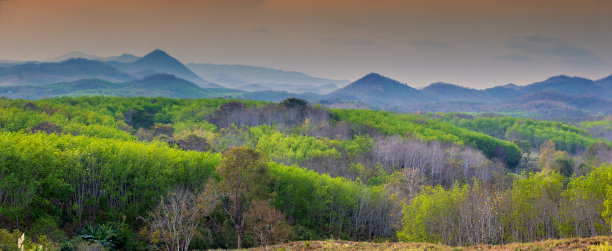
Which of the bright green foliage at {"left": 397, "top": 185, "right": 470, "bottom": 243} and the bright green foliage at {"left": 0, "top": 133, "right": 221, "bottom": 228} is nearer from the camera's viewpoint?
the bright green foliage at {"left": 0, "top": 133, "right": 221, "bottom": 228}

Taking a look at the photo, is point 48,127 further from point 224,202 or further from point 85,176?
point 224,202

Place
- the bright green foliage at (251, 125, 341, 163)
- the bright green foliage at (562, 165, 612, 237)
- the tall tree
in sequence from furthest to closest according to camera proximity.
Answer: the bright green foliage at (251, 125, 341, 163) < the bright green foliage at (562, 165, 612, 237) < the tall tree

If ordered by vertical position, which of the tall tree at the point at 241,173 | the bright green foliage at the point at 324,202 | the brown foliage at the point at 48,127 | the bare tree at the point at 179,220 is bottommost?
the bright green foliage at the point at 324,202

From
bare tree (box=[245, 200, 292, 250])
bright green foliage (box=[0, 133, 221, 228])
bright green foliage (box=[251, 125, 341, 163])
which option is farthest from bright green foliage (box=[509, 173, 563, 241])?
bright green foliage (box=[251, 125, 341, 163])

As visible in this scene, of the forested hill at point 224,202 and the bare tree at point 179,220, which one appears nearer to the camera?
the bare tree at point 179,220

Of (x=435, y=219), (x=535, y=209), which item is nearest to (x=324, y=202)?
(x=435, y=219)

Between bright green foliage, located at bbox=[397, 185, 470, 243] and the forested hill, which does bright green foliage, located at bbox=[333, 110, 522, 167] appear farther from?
bright green foliage, located at bbox=[397, 185, 470, 243]

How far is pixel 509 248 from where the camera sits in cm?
2506

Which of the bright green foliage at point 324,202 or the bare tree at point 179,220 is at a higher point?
the bare tree at point 179,220

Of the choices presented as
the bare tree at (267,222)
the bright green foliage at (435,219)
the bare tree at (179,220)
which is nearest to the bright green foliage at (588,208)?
the bright green foliage at (435,219)

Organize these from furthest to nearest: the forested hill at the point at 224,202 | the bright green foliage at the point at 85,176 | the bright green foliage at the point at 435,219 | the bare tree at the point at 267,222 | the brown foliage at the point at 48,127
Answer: the brown foliage at the point at 48,127, the bright green foliage at the point at 435,219, the bright green foliage at the point at 85,176, the forested hill at the point at 224,202, the bare tree at the point at 267,222

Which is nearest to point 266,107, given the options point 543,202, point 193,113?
point 193,113

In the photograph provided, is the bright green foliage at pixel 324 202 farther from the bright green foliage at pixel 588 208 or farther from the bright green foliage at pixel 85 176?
the bright green foliage at pixel 588 208

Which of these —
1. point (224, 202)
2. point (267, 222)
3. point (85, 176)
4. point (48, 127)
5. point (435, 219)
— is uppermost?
point (48, 127)
